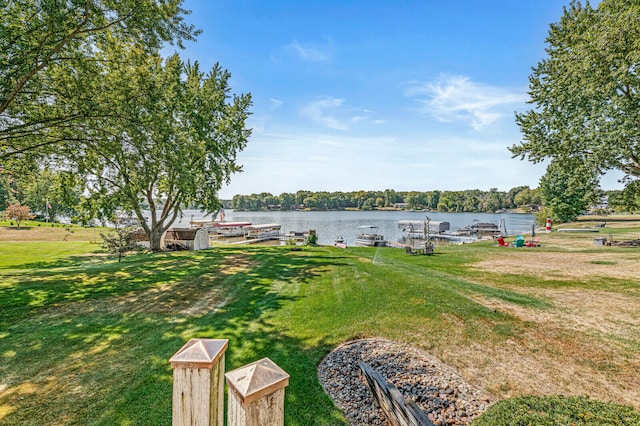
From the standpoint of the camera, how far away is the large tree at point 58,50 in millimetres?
8159

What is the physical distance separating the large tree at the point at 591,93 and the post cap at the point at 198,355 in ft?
52.9

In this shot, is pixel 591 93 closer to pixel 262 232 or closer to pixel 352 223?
pixel 262 232

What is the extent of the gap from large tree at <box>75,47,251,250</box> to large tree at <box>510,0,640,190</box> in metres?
18.3

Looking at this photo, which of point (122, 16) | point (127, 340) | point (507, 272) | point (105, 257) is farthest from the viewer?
point (105, 257)

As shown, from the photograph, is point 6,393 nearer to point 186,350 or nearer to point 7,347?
point 7,347

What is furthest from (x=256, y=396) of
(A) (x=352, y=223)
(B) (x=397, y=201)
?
(B) (x=397, y=201)

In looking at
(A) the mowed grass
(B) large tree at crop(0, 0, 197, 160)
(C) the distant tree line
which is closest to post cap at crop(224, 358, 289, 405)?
(A) the mowed grass

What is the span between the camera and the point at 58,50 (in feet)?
30.6

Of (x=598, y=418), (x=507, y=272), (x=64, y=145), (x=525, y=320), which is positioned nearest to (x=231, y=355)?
(x=598, y=418)

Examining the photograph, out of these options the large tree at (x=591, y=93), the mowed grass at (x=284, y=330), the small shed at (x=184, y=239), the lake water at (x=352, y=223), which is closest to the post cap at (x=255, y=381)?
the mowed grass at (x=284, y=330)

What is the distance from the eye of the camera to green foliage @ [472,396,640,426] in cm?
216

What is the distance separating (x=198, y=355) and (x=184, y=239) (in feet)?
76.4

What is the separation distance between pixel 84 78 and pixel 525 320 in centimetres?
1649

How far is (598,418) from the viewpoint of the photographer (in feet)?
7.11
